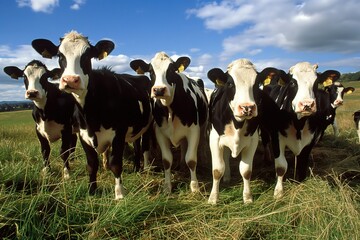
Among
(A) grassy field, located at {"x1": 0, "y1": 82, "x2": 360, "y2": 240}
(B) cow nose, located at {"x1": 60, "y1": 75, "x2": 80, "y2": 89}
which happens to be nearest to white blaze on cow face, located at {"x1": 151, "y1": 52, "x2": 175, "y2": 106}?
(B) cow nose, located at {"x1": 60, "y1": 75, "x2": 80, "y2": 89}

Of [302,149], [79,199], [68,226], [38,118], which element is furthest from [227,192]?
[38,118]

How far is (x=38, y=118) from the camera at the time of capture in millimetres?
7141

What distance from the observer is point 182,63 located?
612 centimetres

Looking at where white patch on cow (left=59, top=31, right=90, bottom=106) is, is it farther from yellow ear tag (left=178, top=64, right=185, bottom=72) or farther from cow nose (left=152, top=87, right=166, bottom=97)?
yellow ear tag (left=178, top=64, right=185, bottom=72)

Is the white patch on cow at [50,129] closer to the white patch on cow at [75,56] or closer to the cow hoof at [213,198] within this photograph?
the white patch on cow at [75,56]

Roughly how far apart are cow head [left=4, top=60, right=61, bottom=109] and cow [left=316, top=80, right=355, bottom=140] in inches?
204

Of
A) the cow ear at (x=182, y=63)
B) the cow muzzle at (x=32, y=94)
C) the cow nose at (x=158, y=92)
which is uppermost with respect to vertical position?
the cow ear at (x=182, y=63)

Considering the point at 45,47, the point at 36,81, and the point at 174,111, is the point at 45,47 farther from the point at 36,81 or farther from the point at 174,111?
the point at 174,111

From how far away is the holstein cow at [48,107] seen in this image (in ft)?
22.6

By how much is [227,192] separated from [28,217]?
10.3ft

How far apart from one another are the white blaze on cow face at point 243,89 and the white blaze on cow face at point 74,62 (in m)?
2.06

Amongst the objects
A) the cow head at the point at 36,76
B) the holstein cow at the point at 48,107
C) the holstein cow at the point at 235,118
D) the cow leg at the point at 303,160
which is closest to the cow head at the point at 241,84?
the holstein cow at the point at 235,118

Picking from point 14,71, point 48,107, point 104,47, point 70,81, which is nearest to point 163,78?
point 104,47

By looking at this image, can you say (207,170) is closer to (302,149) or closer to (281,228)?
(302,149)
